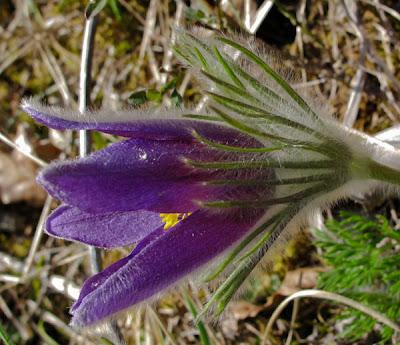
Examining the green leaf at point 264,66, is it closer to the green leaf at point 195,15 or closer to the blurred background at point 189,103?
the blurred background at point 189,103

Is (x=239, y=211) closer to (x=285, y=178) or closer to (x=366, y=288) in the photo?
(x=285, y=178)

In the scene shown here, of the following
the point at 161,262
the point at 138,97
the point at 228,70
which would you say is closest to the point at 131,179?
the point at 161,262

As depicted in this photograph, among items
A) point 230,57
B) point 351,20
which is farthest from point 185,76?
point 230,57

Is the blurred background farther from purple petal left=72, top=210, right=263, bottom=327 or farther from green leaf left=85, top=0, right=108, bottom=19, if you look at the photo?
purple petal left=72, top=210, right=263, bottom=327

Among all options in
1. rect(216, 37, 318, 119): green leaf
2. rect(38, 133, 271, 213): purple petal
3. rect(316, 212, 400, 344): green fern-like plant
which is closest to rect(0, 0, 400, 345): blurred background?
rect(316, 212, 400, 344): green fern-like plant

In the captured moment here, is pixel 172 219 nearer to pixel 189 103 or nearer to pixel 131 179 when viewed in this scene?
pixel 131 179
